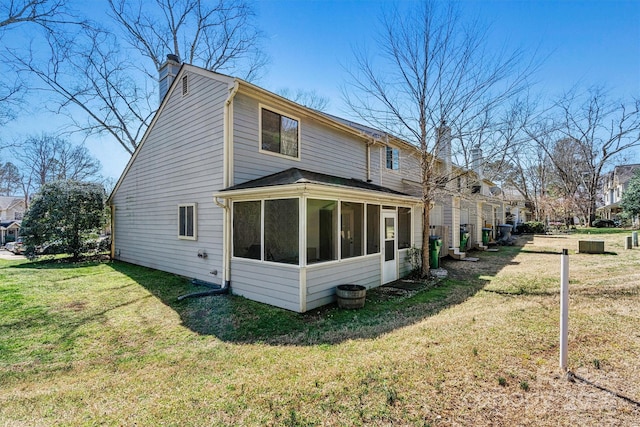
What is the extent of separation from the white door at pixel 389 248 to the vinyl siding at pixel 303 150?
2.54 metres

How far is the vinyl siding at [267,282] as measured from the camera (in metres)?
5.91

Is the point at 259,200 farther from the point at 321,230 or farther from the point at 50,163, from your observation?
the point at 50,163

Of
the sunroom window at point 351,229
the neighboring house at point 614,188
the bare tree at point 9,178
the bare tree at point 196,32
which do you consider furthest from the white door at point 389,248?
the neighboring house at point 614,188

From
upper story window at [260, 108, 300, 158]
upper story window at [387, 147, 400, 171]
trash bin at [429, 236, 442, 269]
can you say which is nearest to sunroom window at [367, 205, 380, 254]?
upper story window at [260, 108, 300, 158]

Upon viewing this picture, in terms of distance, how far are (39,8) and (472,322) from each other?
55.1 ft

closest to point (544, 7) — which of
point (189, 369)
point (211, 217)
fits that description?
point (211, 217)

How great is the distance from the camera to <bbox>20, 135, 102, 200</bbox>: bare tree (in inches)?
1193

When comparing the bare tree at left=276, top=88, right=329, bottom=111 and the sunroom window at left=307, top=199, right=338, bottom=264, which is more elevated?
the bare tree at left=276, top=88, right=329, bottom=111

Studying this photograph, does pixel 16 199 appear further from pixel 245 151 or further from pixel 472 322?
pixel 472 322

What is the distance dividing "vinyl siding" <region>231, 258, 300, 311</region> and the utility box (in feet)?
46.6

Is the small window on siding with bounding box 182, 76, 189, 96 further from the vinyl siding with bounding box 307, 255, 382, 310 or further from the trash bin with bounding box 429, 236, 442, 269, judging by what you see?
the trash bin with bounding box 429, 236, 442, 269

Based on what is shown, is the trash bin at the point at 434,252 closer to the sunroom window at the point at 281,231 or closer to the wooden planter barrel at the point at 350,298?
the wooden planter barrel at the point at 350,298

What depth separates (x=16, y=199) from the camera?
4428 cm

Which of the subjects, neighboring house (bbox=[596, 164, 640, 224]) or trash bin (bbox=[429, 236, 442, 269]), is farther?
neighboring house (bbox=[596, 164, 640, 224])
